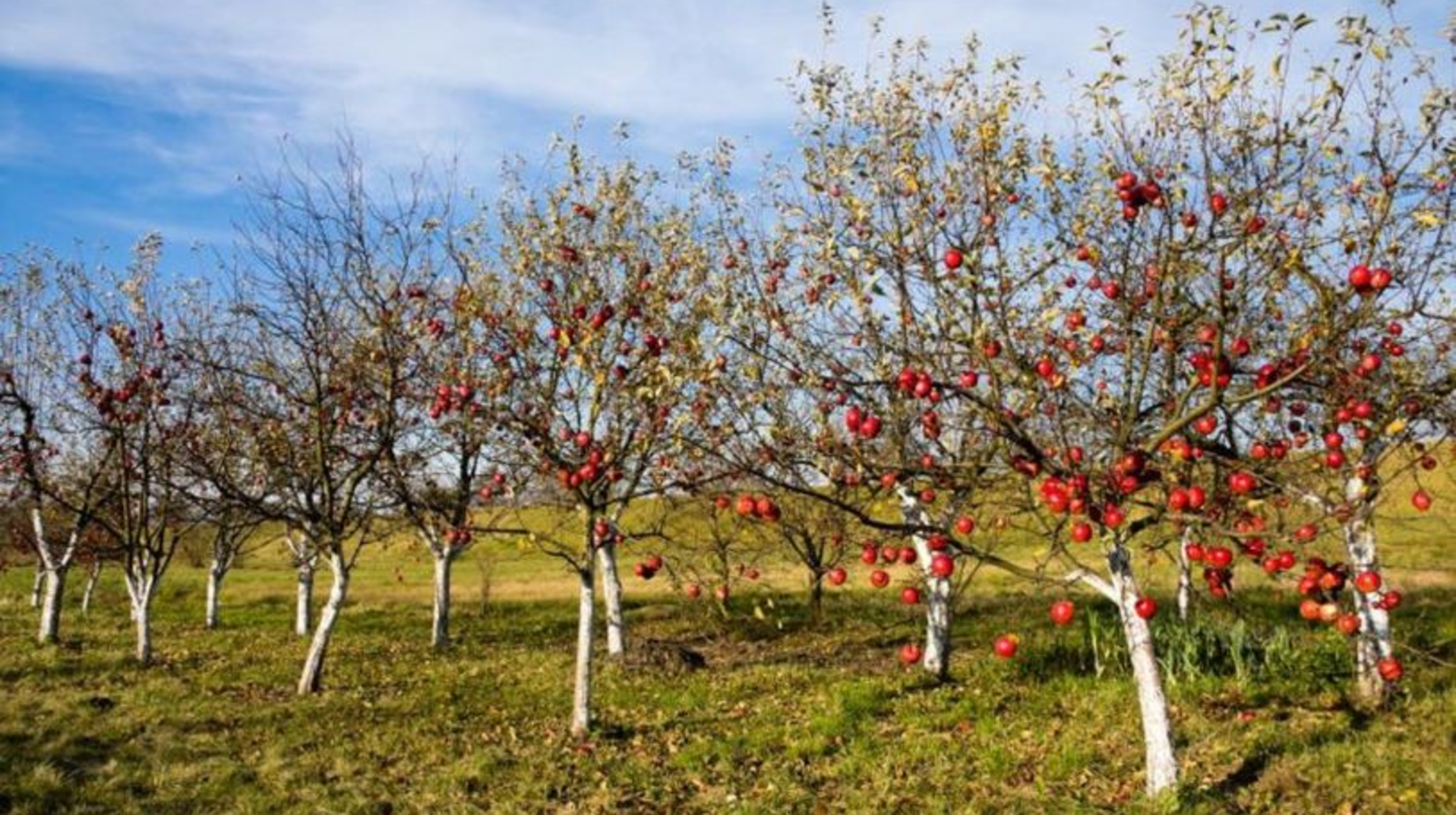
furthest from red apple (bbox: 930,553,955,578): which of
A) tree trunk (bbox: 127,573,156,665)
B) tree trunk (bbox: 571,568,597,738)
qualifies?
tree trunk (bbox: 127,573,156,665)

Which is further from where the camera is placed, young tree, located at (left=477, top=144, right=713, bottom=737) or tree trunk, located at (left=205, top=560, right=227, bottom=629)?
tree trunk, located at (left=205, top=560, right=227, bottom=629)

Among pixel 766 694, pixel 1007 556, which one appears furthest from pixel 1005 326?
pixel 1007 556

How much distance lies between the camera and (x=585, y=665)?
13305mm

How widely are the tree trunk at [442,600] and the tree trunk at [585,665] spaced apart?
10.4m

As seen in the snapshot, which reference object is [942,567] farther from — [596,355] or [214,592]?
[214,592]

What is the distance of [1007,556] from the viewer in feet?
139

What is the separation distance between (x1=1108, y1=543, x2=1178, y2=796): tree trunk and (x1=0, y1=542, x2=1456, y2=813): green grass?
1.09ft

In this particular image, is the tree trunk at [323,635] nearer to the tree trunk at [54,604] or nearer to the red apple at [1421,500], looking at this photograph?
the tree trunk at [54,604]

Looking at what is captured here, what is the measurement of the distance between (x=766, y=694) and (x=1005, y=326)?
364 inches

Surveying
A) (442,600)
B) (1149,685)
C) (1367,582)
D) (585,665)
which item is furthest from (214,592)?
(1367,582)

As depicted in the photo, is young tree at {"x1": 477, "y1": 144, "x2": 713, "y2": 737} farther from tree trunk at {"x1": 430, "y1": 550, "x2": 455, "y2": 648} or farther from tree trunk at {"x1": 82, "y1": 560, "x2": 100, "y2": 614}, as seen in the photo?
tree trunk at {"x1": 82, "y1": 560, "x2": 100, "y2": 614}

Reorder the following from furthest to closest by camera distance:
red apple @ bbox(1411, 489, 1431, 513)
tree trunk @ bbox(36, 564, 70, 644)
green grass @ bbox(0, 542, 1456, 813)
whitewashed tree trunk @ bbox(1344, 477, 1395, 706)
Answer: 1. tree trunk @ bbox(36, 564, 70, 644)
2. whitewashed tree trunk @ bbox(1344, 477, 1395, 706)
3. green grass @ bbox(0, 542, 1456, 813)
4. red apple @ bbox(1411, 489, 1431, 513)

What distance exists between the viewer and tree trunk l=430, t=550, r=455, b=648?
23.0 meters

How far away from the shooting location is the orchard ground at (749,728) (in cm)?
975
